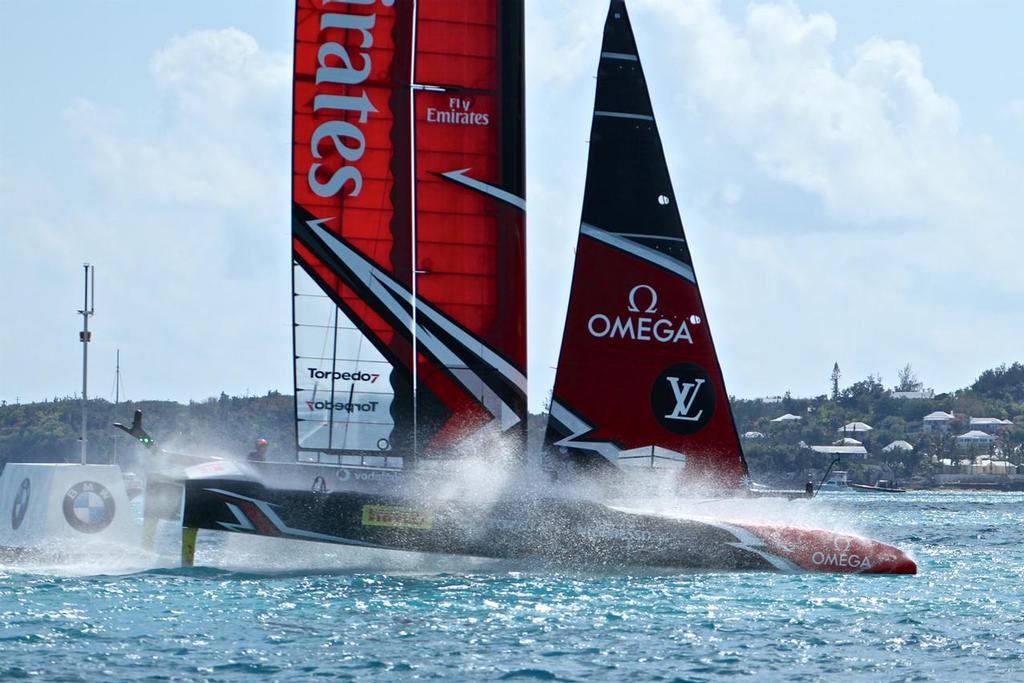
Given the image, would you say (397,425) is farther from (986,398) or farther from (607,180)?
(986,398)

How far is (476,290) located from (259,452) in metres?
2.92

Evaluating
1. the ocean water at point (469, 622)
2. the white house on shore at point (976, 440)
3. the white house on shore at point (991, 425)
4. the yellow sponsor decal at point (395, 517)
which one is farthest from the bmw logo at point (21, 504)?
the white house on shore at point (991, 425)

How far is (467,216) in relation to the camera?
17.4 metres

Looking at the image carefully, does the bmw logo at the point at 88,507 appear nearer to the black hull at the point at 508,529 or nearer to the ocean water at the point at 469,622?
the ocean water at the point at 469,622

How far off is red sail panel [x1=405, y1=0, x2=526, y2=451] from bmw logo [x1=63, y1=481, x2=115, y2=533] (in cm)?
340

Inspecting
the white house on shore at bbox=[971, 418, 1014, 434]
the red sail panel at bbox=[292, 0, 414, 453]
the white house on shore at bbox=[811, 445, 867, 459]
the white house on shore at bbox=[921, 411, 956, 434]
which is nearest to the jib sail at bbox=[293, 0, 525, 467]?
the red sail panel at bbox=[292, 0, 414, 453]

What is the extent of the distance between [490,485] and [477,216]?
292 centimetres

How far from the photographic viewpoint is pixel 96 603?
13.8 meters

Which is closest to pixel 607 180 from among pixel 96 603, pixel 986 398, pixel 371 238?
pixel 371 238

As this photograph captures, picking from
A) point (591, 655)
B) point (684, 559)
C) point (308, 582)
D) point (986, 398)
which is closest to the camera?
point (591, 655)

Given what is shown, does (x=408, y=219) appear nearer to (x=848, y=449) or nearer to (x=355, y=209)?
(x=355, y=209)

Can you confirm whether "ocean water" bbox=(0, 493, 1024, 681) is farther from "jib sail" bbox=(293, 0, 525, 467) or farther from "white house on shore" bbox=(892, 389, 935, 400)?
"white house on shore" bbox=(892, 389, 935, 400)

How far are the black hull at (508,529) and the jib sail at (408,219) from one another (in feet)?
3.38

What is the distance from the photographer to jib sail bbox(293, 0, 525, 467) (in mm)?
17141
